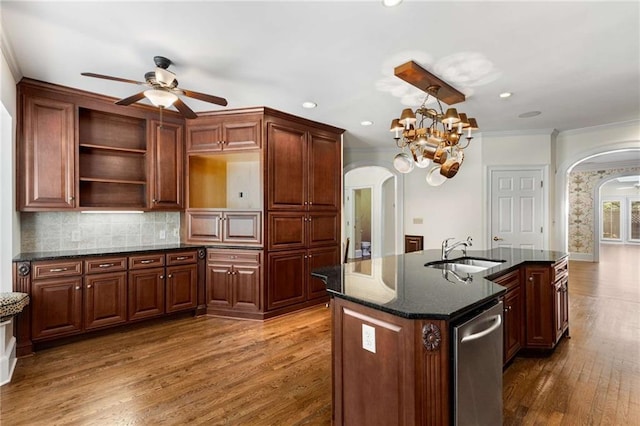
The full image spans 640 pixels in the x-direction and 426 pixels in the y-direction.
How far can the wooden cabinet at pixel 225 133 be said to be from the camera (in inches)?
157

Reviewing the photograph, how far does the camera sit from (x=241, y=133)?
404 cm

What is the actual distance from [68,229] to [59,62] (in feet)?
5.96

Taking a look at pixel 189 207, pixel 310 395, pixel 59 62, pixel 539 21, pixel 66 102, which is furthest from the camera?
pixel 189 207

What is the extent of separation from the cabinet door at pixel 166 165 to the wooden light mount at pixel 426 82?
9.30 feet

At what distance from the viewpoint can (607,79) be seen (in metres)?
3.12

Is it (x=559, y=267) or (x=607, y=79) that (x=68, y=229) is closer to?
(x=559, y=267)

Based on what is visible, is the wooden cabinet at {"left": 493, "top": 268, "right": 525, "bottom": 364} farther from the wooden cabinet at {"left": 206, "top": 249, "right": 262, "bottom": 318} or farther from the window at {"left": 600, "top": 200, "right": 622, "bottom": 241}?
the window at {"left": 600, "top": 200, "right": 622, "bottom": 241}

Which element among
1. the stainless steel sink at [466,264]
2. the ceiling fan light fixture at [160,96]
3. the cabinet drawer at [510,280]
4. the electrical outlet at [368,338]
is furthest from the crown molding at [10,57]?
the cabinet drawer at [510,280]

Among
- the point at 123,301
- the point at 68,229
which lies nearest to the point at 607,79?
the point at 123,301

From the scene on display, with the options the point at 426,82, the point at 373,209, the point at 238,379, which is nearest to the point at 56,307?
the point at 238,379

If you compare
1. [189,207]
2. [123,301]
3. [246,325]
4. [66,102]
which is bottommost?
[246,325]

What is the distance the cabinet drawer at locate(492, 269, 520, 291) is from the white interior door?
2706 millimetres

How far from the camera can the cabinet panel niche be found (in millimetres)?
4391

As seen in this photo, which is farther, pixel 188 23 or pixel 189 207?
pixel 189 207
